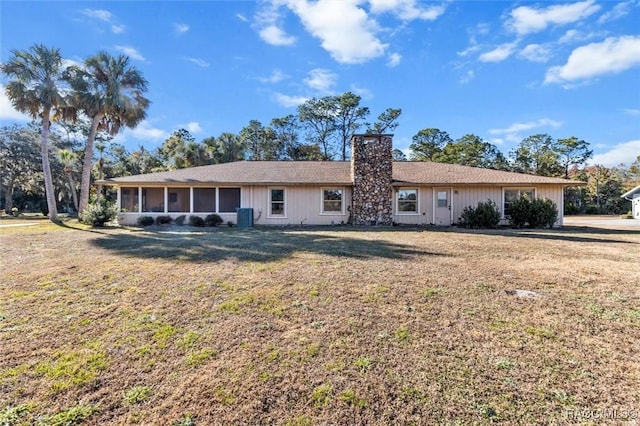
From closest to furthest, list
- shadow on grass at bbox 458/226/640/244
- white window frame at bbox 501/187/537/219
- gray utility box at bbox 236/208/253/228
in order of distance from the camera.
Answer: shadow on grass at bbox 458/226/640/244 < gray utility box at bbox 236/208/253/228 < white window frame at bbox 501/187/537/219

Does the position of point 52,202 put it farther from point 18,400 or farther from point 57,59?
point 18,400

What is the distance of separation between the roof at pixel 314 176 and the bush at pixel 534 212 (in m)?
1.06

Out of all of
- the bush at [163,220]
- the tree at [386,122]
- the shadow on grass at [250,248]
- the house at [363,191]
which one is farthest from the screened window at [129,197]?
the tree at [386,122]

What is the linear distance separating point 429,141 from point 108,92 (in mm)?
34820

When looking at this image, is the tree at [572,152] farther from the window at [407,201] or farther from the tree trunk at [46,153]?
the tree trunk at [46,153]

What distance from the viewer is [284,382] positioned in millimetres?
2703

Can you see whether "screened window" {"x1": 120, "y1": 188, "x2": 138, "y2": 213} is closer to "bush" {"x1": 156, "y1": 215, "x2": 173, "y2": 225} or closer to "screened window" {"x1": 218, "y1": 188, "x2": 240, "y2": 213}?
"bush" {"x1": 156, "y1": 215, "x2": 173, "y2": 225}

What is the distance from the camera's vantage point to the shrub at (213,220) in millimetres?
15844

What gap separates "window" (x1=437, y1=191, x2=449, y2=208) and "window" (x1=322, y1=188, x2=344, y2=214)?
501cm

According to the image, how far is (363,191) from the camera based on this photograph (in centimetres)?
1566

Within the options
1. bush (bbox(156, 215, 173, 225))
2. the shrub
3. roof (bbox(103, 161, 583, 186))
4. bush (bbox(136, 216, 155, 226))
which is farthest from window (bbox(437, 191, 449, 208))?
bush (bbox(136, 216, 155, 226))

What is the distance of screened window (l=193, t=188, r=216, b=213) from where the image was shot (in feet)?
62.5

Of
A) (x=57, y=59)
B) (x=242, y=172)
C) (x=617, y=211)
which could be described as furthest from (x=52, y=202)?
(x=617, y=211)

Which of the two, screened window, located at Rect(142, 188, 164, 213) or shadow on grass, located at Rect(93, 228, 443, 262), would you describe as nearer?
shadow on grass, located at Rect(93, 228, 443, 262)
